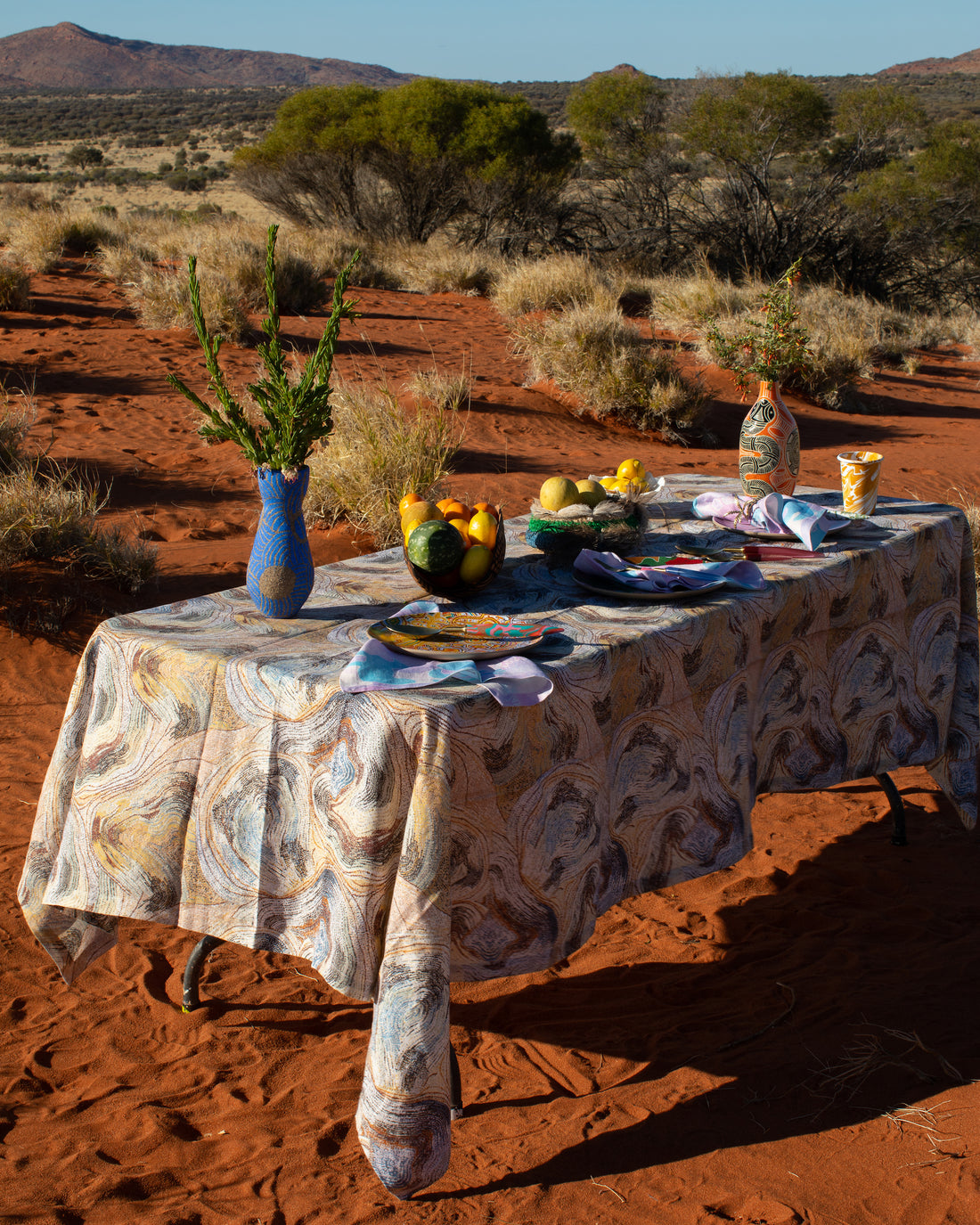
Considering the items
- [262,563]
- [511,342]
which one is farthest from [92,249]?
[262,563]

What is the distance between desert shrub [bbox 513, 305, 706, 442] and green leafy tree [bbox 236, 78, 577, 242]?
9.81m

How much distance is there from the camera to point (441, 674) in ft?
6.28

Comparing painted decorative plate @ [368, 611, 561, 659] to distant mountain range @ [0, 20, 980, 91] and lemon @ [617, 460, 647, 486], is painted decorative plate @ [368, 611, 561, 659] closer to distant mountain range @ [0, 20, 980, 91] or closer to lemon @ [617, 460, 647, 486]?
lemon @ [617, 460, 647, 486]

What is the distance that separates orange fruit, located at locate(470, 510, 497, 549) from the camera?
95.6 inches

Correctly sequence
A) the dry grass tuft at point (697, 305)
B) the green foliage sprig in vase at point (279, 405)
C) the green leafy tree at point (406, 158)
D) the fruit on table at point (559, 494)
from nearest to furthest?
the green foliage sprig in vase at point (279, 405), the fruit on table at point (559, 494), the dry grass tuft at point (697, 305), the green leafy tree at point (406, 158)

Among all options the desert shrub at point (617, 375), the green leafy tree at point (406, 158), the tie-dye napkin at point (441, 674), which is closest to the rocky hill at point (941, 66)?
the green leafy tree at point (406, 158)

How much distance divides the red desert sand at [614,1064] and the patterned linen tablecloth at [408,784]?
1.04 ft

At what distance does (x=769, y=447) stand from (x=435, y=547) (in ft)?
4.19

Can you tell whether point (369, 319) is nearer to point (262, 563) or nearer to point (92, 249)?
point (92, 249)

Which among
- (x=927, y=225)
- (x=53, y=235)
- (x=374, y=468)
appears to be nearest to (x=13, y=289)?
(x=53, y=235)

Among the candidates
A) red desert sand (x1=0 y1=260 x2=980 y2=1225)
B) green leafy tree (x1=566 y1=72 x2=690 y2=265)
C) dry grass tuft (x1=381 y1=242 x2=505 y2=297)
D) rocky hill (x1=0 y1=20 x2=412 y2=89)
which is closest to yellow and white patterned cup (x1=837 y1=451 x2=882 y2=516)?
red desert sand (x1=0 y1=260 x2=980 y2=1225)

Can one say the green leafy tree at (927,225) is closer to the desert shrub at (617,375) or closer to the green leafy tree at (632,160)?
the green leafy tree at (632,160)

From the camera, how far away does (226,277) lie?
475 inches

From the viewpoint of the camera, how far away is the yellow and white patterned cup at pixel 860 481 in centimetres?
311
